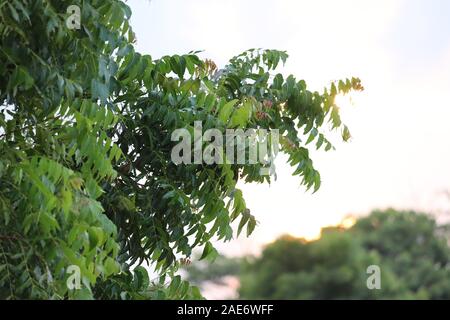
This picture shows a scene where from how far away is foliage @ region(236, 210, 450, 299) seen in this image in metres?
20.3

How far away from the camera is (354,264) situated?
21.3 metres

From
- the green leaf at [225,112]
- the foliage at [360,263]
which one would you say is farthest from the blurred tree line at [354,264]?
the green leaf at [225,112]

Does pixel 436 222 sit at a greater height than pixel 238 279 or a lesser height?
greater

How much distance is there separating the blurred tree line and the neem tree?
1257cm

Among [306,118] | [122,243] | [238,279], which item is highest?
[238,279]

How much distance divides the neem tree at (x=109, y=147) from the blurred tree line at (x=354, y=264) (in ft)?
41.2

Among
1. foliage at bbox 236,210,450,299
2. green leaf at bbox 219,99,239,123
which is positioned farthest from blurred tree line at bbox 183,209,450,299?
green leaf at bbox 219,99,239,123

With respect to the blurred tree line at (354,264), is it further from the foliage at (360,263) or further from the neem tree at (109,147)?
the neem tree at (109,147)

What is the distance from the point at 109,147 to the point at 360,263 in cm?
1679

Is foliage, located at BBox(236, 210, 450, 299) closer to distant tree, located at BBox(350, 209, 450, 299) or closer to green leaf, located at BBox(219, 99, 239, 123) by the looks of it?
distant tree, located at BBox(350, 209, 450, 299)
